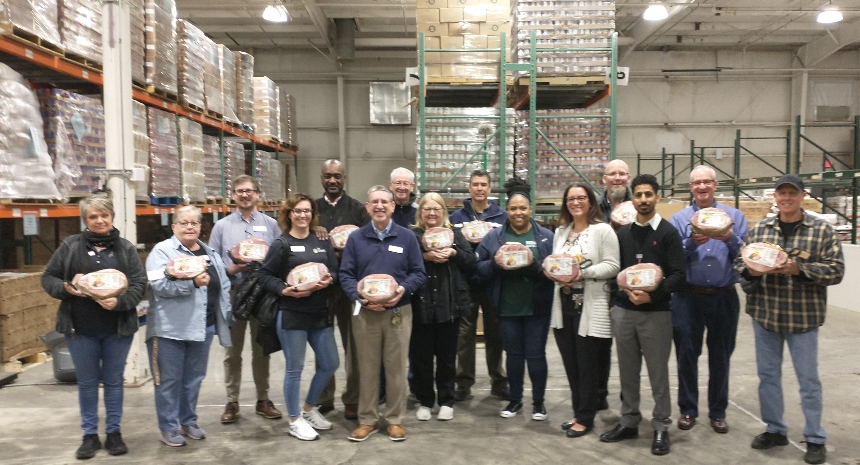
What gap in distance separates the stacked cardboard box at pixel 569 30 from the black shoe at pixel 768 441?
444cm

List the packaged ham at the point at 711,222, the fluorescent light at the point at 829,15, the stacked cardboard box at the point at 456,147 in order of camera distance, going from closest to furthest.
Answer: the packaged ham at the point at 711,222, the stacked cardboard box at the point at 456,147, the fluorescent light at the point at 829,15

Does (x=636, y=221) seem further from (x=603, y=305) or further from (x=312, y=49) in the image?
(x=312, y=49)

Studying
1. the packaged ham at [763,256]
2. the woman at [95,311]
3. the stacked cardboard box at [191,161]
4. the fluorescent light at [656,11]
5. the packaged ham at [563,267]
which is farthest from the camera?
the fluorescent light at [656,11]

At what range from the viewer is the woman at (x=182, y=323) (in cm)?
399

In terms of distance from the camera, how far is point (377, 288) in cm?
396

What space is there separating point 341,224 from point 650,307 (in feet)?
7.80

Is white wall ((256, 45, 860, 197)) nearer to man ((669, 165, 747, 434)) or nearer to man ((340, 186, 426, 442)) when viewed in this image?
man ((340, 186, 426, 442))

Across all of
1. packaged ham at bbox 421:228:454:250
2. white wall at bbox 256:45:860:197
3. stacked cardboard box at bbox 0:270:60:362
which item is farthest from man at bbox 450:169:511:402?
white wall at bbox 256:45:860:197

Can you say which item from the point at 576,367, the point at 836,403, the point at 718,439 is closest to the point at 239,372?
the point at 576,367

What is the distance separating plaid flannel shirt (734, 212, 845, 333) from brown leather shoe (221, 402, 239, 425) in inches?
151

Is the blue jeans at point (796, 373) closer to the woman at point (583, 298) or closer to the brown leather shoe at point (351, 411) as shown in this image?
the woman at point (583, 298)

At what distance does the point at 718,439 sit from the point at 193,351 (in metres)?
3.77

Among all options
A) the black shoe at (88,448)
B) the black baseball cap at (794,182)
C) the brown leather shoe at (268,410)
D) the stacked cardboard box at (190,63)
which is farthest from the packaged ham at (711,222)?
the stacked cardboard box at (190,63)

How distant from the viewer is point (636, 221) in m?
4.02
